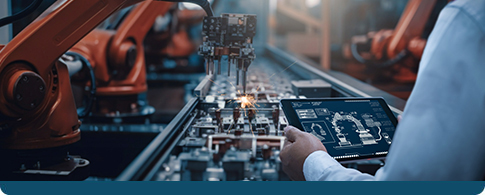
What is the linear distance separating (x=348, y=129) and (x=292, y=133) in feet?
0.55

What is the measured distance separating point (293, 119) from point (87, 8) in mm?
869

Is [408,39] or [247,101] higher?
[408,39]

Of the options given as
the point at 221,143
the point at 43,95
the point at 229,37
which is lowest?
→ the point at 221,143

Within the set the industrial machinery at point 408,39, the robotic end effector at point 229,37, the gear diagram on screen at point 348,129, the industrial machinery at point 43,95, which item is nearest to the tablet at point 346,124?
the gear diagram on screen at point 348,129

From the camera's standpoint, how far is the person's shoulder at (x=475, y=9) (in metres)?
0.50

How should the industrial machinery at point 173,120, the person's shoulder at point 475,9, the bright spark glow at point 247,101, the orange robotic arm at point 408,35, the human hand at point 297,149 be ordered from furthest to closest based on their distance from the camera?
the orange robotic arm at point 408,35, the bright spark glow at point 247,101, the industrial machinery at point 173,120, the human hand at point 297,149, the person's shoulder at point 475,9

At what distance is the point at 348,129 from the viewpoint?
0.90 metres

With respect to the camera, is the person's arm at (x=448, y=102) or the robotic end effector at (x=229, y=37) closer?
the person's arm at (x=448, y=102)

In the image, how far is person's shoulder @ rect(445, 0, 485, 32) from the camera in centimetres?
50

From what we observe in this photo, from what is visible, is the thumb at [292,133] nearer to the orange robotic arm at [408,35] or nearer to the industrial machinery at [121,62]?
the industrial machinery at [121,62]

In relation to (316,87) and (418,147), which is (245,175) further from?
(316,87)

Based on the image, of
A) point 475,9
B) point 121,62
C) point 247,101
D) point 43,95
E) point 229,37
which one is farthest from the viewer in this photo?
point 121,62


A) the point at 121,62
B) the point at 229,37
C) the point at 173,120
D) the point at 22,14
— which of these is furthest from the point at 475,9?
the point at 121,62

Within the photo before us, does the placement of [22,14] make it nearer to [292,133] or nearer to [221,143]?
[221,143]
